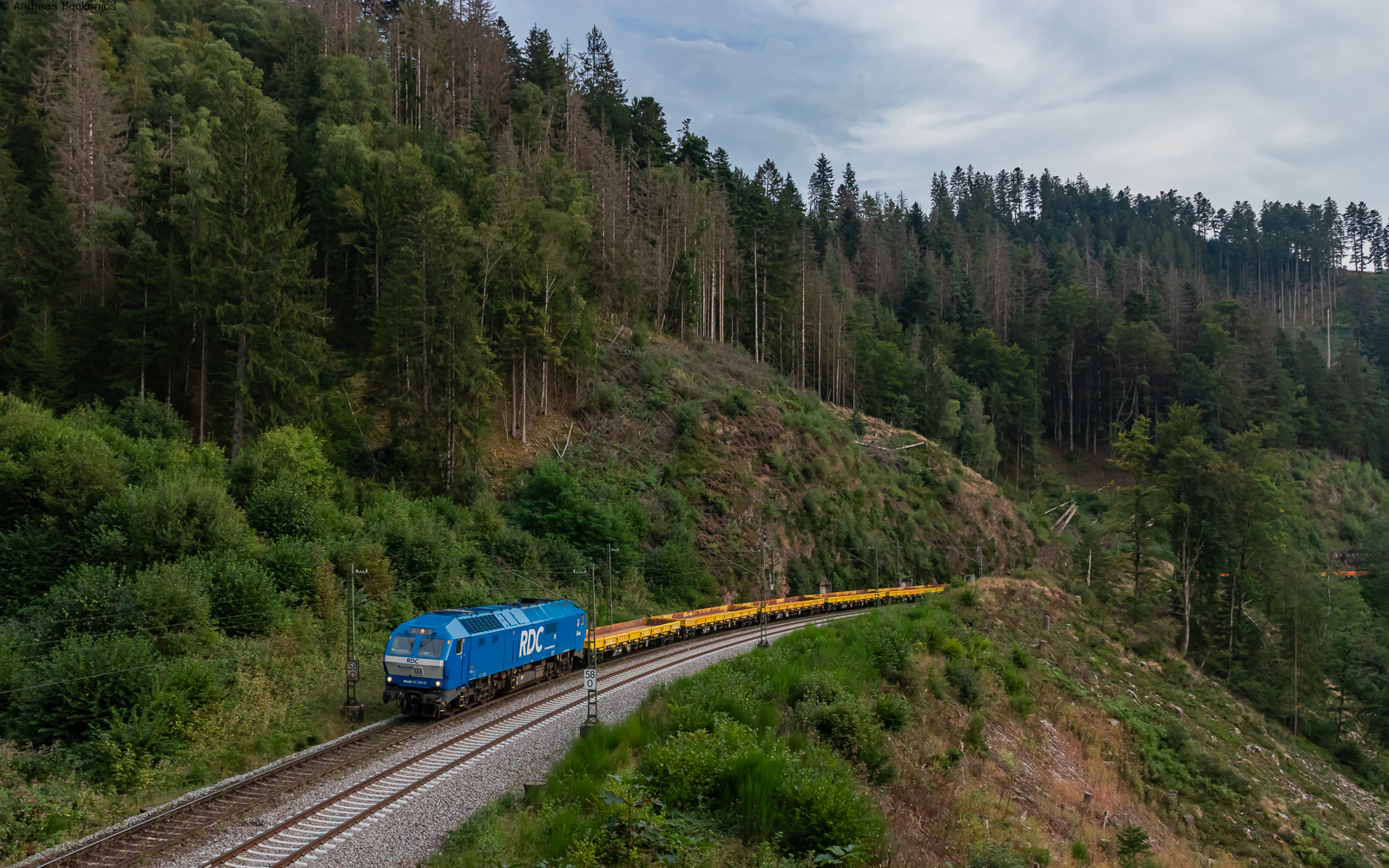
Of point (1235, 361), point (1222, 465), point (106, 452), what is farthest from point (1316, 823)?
point (1235, 361)

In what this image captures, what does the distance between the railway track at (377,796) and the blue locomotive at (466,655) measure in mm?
1364

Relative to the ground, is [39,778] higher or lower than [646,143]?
lower

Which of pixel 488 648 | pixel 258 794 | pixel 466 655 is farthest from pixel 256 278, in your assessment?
pixel 258 794

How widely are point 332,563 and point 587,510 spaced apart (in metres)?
14.5

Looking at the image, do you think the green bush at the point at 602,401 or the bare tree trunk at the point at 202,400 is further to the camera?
the green bush at the point at 602,401

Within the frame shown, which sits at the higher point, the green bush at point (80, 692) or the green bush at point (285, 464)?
the green bush at point (285, 464)

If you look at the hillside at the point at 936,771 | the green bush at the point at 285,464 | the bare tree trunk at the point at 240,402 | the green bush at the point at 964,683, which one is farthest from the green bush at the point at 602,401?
the green bush at the point at 964,683

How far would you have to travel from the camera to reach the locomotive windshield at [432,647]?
19781 mm

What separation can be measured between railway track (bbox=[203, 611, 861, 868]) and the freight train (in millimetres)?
1395

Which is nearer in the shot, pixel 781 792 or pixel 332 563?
pixel 781 792

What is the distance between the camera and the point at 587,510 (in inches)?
1577

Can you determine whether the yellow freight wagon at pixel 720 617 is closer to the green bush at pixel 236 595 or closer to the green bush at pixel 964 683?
the green bush at pixel 964 683

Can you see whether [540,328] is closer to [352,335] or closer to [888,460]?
[352,335]

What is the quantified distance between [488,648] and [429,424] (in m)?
17.8
